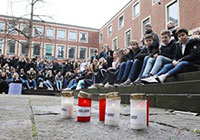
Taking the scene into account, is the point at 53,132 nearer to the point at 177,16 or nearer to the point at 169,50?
the point at 169,50

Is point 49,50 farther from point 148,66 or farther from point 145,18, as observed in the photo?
point 148,66

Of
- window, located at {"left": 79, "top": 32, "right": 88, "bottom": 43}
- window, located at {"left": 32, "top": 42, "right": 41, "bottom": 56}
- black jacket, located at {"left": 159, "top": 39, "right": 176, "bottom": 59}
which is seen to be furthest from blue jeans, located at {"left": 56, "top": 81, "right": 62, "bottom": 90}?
window, located at {"left": 79, "top": 32, "right": 88, "bottom": 43}

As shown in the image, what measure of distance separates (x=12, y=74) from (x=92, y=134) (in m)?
12.4

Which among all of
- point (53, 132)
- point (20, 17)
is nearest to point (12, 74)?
point (20, 17)

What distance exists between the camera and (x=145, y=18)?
62.2 feet

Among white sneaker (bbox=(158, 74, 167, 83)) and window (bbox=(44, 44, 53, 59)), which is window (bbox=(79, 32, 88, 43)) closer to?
window (bbox=(44, 44, 53, 59))

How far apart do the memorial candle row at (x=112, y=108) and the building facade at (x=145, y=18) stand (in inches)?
487

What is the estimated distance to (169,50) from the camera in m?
4.58

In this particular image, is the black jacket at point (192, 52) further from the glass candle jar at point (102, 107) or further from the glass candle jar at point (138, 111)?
the glass candle jar at point (138, 111)

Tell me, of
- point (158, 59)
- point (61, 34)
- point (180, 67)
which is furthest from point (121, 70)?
point (61, 34)

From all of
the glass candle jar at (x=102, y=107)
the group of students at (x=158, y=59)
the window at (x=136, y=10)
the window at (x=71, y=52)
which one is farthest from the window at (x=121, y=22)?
the glass candle jar at (x=102, y=107)

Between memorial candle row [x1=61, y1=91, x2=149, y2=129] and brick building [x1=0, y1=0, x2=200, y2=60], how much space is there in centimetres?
1239

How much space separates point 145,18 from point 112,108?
730 inches

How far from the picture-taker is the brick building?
13.9 m
